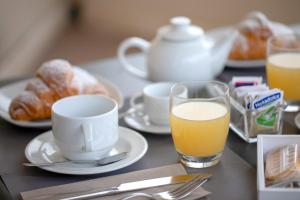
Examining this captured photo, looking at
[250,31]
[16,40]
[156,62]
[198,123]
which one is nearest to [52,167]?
[198,123]

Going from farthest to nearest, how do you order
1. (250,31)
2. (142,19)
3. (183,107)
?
(142,19), (250,31), (183,107)

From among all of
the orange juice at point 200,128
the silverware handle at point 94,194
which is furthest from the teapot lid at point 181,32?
the silverware handle at point 94,194

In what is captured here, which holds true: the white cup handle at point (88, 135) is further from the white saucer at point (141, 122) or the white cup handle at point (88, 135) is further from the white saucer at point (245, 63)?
the white saucer at point (245, 63)

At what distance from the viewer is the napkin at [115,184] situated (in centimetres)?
105

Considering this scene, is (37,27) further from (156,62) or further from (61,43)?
(156,62)

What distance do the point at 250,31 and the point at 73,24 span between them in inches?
122

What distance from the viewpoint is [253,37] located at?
1.73 metres

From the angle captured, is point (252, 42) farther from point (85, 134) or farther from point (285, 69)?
point (85, 134)

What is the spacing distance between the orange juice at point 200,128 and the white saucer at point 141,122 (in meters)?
0.13

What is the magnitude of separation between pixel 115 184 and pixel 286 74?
0.59 m

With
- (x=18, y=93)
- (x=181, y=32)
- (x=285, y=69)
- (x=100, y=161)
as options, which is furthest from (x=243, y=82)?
(x=18, y=93)

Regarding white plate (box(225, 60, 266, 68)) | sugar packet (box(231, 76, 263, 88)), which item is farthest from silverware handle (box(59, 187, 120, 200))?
white plate (box(225, 60, 266, 68))

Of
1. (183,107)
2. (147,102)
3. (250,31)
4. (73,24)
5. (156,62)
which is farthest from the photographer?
(73,24)

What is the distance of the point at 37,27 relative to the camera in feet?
13.9
